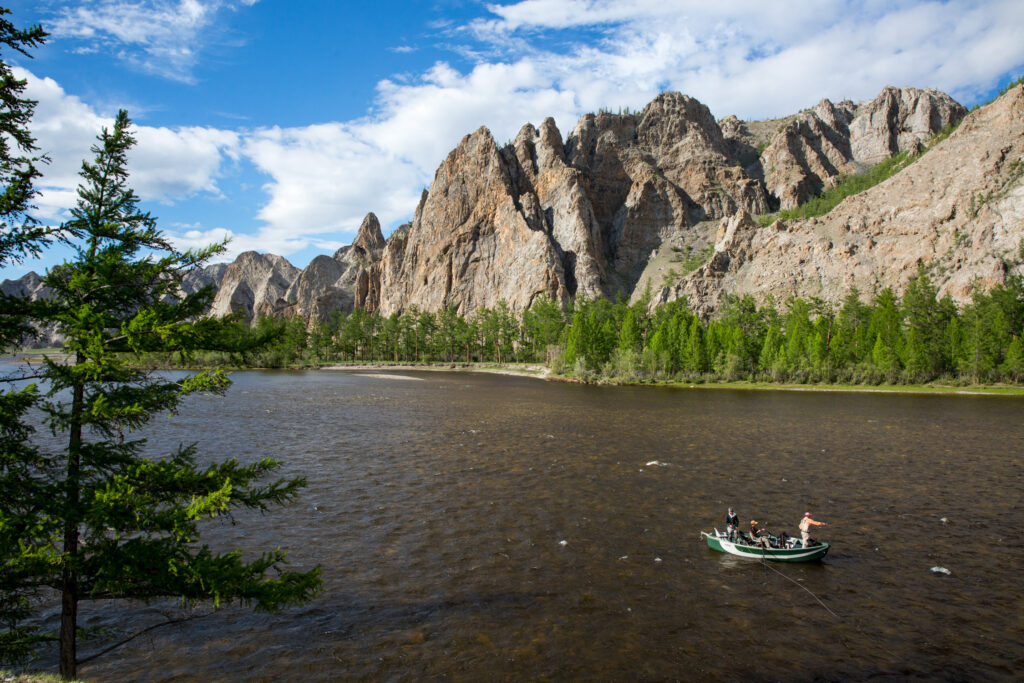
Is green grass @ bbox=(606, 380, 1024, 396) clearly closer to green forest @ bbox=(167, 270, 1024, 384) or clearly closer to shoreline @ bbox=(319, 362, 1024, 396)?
shoreline @ bbox=(319, 362, 1024, 396)

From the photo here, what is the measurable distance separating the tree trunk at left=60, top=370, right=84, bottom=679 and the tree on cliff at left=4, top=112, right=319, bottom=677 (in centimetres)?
3

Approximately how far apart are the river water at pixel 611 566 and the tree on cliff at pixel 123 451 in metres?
4.57

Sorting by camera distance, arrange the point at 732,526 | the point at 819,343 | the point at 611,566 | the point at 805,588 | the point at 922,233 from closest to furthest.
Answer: the point at 805,588, the point at 611,566, the point at 732,526, the point at 819,343, the point at 922,233

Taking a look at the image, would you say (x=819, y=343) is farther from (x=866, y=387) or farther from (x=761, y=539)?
(x=761, y=539)

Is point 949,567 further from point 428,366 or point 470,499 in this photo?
point 428,366

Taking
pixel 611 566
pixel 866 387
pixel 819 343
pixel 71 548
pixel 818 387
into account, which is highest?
pixel 819 343

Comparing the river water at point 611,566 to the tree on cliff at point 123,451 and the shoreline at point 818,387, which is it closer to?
the tree on cliff at point 123,451

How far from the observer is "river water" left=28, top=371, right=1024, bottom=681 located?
46.6 ft

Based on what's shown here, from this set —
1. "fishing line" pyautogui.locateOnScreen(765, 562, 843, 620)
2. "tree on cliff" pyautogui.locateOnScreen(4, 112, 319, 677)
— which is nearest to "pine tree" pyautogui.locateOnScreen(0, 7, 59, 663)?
"tree on cliff" pyautogui.locateOnScreen(4, 112, 319, 677)

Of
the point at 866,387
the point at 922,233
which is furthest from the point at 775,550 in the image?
the point at 922,233

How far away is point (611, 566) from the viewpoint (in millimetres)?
19719

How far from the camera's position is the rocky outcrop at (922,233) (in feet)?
393

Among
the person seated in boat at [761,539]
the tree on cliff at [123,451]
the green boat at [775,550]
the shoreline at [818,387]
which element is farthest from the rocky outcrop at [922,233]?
the tree on cliff at [123,451]

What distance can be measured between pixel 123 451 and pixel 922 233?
17063 cm
